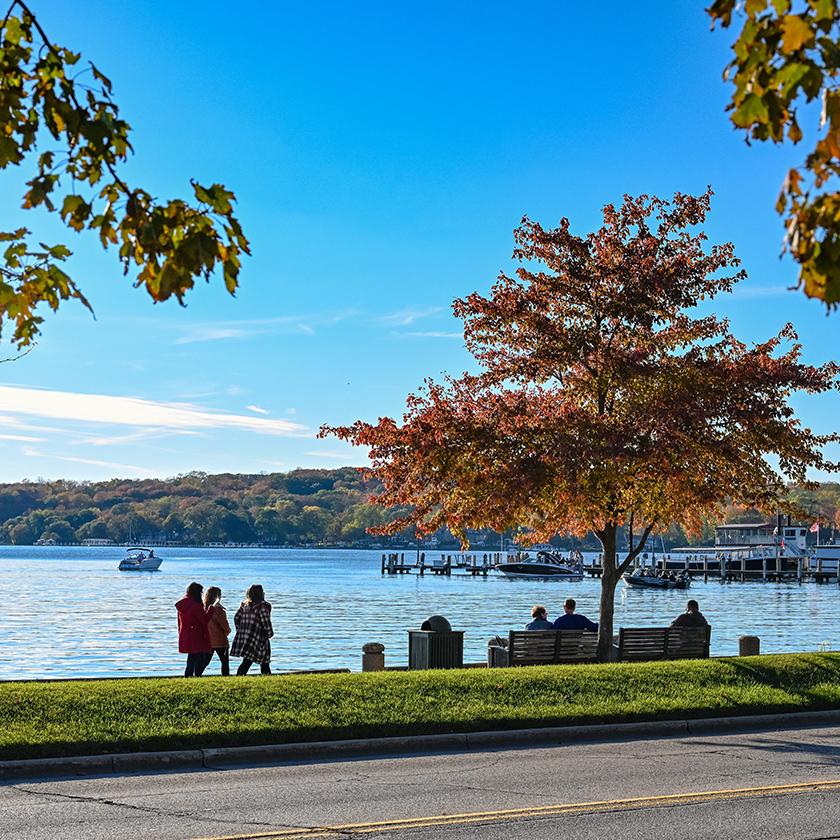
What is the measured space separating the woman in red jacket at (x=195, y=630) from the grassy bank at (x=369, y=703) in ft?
6.90

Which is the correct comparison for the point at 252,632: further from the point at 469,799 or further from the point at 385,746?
the point at 469,799

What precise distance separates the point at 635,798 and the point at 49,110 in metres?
7.61

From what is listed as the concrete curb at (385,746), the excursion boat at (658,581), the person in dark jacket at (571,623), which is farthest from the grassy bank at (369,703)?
the excursion boat at (658,581)

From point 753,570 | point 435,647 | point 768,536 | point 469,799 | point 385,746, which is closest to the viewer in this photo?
point 469,799

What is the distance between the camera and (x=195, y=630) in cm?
1698

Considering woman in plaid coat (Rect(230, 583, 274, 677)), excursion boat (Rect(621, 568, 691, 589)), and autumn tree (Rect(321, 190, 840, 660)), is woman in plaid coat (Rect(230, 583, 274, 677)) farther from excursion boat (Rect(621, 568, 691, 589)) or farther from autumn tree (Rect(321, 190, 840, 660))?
excursion boat (Rect(621, 568, 691, 589))

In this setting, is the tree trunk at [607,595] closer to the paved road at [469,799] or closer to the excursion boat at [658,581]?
the paved road at [469,799]

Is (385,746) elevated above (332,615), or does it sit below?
above

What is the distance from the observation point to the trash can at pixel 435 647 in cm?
1848

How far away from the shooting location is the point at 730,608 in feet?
236

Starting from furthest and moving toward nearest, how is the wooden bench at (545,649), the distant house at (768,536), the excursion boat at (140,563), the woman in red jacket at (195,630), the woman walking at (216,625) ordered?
the excursion boat at (140,563)
the distant house at (768,536)
the wooden bench at (545,649)
the woman walking at (216,625)
the woman in red jacket at (195,630)

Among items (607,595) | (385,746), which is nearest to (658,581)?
(607,595)

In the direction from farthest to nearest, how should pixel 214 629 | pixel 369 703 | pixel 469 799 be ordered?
pixel 214 629 < pixel 369 703 < pixel 469 799

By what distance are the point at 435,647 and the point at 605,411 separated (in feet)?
18.7
